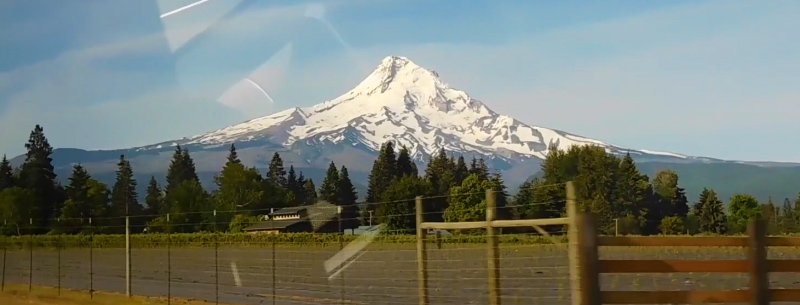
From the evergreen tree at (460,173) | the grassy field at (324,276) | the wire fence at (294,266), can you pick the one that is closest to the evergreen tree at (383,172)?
the evergreen tree at (460,173)

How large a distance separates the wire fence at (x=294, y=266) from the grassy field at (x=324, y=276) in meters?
0.06

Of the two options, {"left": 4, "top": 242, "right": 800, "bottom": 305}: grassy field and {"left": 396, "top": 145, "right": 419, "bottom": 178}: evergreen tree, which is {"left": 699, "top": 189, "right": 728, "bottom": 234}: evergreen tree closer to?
{"left": 4, "top": 242, "right": 800, "bottom": 305}: grassy field

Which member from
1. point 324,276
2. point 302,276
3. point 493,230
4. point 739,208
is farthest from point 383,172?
point 493,230

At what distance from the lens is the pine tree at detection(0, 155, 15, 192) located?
110 m

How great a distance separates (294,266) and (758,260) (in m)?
12.9

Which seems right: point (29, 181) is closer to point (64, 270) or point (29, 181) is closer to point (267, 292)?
point (64, 270)

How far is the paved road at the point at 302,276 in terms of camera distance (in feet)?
55.1

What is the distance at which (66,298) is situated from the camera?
23.1 metres

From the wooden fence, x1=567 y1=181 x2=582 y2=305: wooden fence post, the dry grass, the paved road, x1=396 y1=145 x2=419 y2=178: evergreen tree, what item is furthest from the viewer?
x1=396 y1=145 x2=419 y2=178: evergreen tree

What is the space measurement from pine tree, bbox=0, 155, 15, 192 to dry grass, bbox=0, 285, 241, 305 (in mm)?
86238

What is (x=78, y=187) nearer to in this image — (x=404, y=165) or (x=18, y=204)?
(x=18, y=204)

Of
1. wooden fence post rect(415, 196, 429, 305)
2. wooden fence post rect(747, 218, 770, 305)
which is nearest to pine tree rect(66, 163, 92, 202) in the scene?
wooden fence post rect(415, 196, 429, 305)

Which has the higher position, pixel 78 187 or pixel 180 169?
pixel 180 169

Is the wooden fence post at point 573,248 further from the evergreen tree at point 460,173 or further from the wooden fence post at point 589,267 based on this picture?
the evergreen tree at point 460,173
